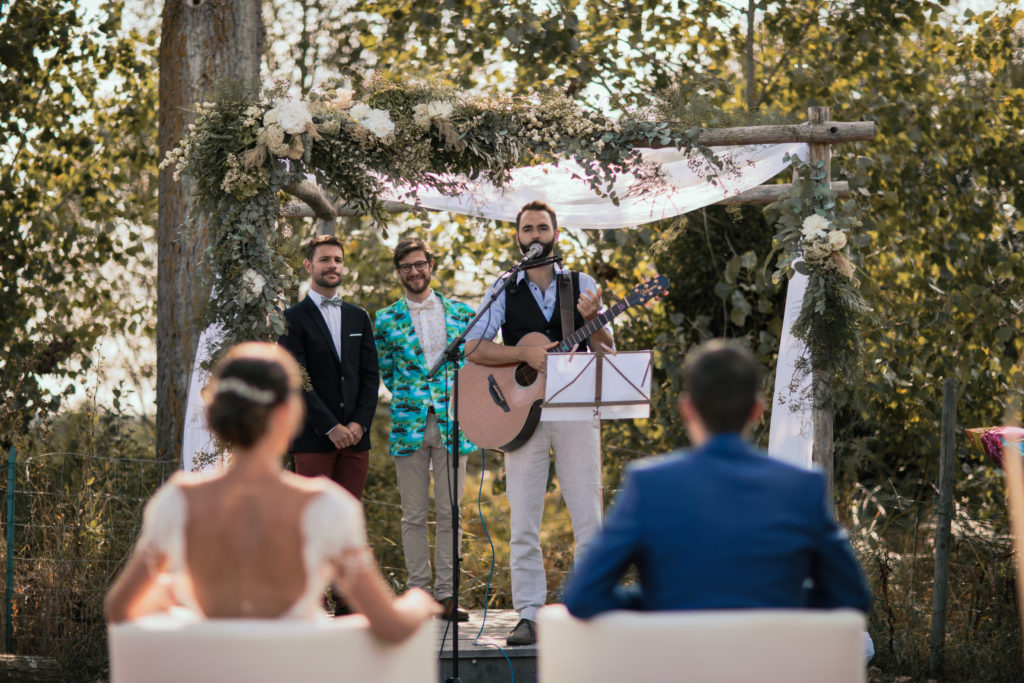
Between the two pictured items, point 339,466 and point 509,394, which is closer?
point 509,394

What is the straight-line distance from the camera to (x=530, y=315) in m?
5.46

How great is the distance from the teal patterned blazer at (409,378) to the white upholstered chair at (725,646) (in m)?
3.48

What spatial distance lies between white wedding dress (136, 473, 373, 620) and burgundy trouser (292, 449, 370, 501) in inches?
127

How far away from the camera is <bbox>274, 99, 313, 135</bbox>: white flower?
516 centimetres

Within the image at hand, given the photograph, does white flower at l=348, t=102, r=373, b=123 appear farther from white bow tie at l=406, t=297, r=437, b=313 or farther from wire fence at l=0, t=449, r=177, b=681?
wire fence at l=0, t=449, r=177, b=681

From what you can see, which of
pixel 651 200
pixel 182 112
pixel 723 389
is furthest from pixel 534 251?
pixel 182 112

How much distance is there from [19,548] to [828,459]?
4487mm

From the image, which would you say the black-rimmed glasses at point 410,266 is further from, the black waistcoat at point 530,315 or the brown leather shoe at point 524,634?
the brown leather shoe at point 524,634

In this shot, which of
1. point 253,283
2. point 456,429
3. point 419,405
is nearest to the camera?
point 456,429

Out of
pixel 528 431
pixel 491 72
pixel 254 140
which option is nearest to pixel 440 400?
pixel 528 431

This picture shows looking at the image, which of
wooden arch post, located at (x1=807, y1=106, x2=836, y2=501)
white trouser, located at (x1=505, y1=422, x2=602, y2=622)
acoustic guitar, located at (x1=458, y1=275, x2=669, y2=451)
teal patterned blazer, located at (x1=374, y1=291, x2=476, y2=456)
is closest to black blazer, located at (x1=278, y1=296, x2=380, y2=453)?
teal patterned blazer, located at (x1=374, y1=291, x2=476, y2=456)

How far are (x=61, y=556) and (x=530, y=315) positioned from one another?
2932 mm

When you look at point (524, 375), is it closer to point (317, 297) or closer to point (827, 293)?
point (317, 297)

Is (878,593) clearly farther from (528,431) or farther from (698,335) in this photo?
(698,335)
